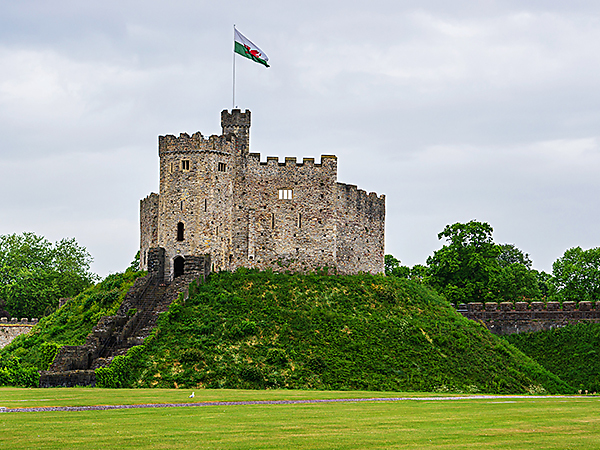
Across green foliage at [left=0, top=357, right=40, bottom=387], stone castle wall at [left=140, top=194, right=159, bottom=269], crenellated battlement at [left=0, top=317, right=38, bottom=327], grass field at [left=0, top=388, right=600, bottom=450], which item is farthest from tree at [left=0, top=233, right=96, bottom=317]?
grass field at [left=0, top=388, right=600, bottom=450]

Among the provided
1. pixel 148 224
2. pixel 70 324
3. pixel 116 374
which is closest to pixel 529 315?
pixel 148 224

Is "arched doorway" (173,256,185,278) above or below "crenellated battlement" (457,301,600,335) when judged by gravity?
above

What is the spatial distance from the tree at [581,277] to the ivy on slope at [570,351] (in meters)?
11.8

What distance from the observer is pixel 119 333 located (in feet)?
162

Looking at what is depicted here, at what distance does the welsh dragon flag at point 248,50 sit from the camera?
60.3 m

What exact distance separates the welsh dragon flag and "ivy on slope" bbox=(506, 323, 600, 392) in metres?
29.5

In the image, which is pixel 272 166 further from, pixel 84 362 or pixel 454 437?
pixel 454 437

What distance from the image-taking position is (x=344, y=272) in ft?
203

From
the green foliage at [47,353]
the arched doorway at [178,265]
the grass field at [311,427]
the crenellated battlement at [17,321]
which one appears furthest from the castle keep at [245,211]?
the grass field at [311,427]

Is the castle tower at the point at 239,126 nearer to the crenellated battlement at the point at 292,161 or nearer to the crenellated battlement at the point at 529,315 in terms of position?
the crenellated battlement at the point at 292,161

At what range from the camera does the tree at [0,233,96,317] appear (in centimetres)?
9256

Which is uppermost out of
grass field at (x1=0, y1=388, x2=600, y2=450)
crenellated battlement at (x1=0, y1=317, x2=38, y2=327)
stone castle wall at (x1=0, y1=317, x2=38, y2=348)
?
crenellated battlement at (x1=0, y1=317, x2=38, y2=327)

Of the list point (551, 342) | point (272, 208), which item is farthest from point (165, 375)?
point (551, 342)

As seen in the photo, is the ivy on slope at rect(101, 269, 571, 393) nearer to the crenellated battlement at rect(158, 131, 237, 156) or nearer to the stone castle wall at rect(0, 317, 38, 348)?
the crenellated battlement at rect(158, 131, 237, 156)
